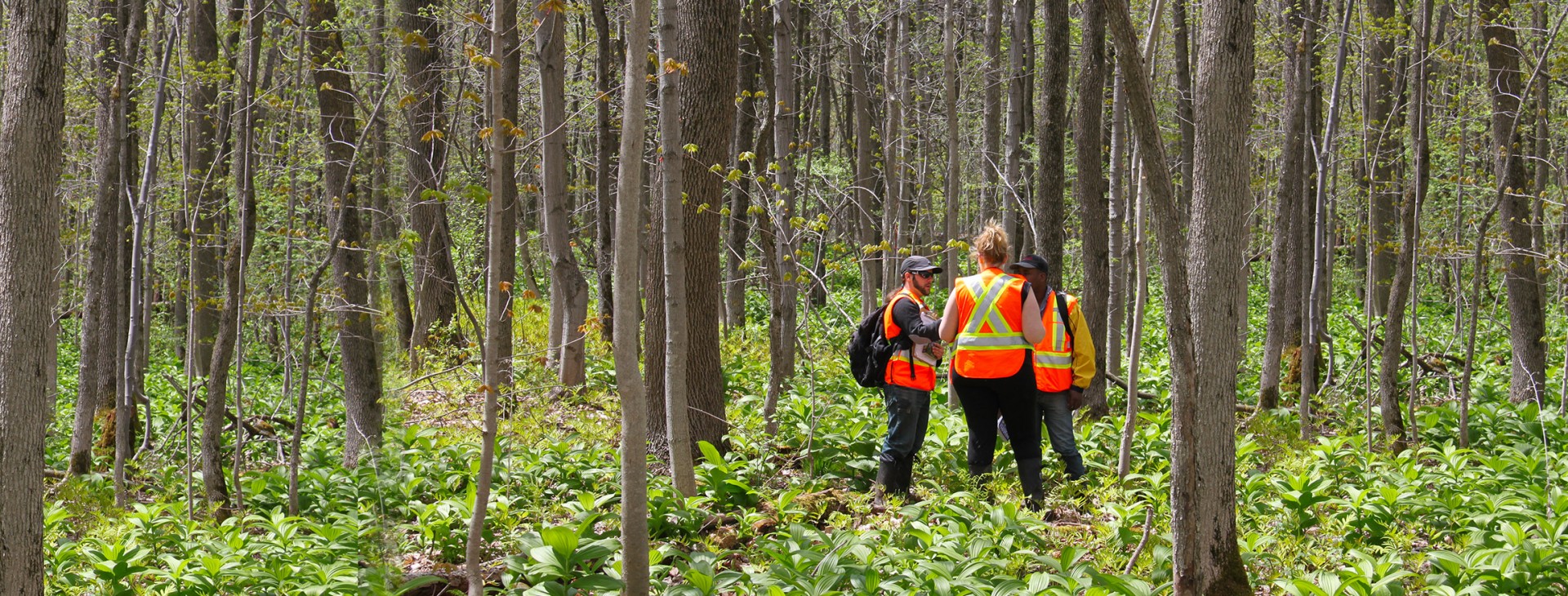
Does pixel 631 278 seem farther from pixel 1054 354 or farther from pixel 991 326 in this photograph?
pixel 1054 354

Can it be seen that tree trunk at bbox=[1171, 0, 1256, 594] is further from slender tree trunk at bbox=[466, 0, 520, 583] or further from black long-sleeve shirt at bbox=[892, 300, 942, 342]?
slender tree trunk at bbox=[466, 0, 520, 583]

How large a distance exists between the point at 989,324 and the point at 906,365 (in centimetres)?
54

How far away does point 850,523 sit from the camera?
19.3 ft

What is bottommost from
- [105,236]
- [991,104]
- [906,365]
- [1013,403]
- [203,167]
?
[1013,403]

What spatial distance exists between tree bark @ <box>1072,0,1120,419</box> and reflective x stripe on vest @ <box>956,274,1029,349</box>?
9.98ft

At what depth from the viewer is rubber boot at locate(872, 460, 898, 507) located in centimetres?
631

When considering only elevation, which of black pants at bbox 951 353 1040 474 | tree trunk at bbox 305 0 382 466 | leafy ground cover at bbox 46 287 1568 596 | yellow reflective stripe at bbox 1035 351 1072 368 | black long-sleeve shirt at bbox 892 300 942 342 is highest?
tree trunk at bbox 305 0 382 466

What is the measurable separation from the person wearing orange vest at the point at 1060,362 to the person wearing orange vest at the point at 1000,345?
0.54 metres

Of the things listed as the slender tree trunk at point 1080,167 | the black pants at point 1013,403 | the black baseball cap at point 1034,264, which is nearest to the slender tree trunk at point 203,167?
the black pants at point 1013,403

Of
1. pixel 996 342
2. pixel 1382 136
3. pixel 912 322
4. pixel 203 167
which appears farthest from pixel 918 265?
pixel 203 167

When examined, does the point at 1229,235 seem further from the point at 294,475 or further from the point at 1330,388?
the point at 1330,388

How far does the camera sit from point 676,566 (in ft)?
16.6

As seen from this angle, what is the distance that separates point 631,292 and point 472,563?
1.32 meters

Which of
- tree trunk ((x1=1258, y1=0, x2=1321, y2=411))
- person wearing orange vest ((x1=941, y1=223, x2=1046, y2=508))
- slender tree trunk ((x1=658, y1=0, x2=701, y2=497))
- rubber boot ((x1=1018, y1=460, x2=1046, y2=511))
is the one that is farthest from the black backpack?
tree trunk ((x1=1258, y1=0, x2=1321, y2=411))
